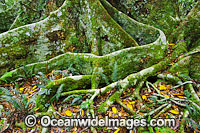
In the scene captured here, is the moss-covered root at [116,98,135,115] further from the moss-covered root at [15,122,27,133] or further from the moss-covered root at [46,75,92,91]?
the moss-covered root at [15,122,27,133]

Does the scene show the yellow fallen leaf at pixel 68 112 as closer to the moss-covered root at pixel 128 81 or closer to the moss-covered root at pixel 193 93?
the moss-covered root at pixel 128 81

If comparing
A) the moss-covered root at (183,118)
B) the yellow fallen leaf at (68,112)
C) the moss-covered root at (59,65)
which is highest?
the moss-covered root at (59,65)

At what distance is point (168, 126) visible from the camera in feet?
7.32

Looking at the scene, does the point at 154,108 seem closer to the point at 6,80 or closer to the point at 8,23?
the point at 6,80

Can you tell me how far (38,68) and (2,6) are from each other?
5.01m

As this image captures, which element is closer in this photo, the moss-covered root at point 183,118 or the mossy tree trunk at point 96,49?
the moss-covered root at point 183,118

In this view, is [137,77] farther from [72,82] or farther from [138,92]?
[72,82]

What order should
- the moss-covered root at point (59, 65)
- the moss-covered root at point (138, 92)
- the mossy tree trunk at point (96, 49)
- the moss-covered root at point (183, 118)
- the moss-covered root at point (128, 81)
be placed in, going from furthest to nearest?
the moss-covered root at point (59, 65) → the mossy tree trunk at point (96, 49) → the moss-covered root at point (138, 92) → the moss-covered root at point (128, 81) → the moss-covered root at point (183, 118)

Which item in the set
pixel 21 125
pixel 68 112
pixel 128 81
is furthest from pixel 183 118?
pixel 21 125

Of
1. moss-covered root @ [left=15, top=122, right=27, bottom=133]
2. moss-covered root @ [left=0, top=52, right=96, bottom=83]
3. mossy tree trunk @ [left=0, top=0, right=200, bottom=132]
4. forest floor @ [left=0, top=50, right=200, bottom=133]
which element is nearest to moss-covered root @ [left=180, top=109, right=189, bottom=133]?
forest floor @ [left=0, top=50, right=200, bottom=133]

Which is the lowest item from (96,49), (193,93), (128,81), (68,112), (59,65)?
(68,112)

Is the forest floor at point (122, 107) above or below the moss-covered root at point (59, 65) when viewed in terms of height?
below

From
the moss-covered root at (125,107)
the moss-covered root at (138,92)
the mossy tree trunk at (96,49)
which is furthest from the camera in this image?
the mossy tree trunk at (96,49)

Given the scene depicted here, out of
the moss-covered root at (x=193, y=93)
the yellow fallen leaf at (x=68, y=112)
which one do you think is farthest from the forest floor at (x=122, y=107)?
the moss-covered root at (x=193, y=93)
